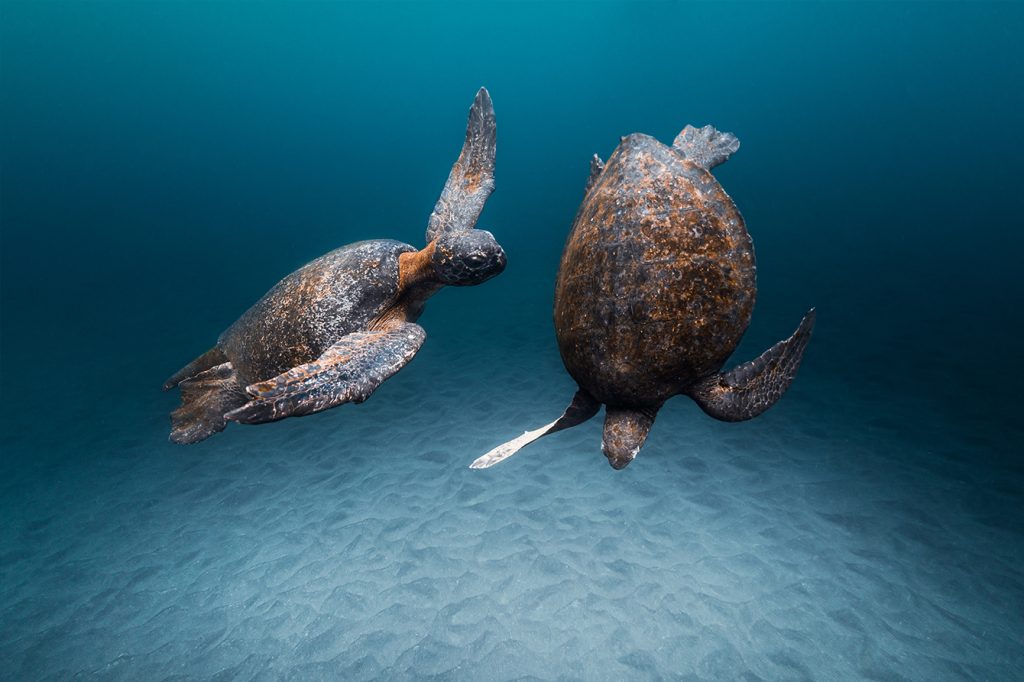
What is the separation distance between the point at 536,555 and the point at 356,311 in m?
2.49

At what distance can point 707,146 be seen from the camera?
8.74 feet

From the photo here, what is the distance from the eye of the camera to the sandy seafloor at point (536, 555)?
3066 millimetres

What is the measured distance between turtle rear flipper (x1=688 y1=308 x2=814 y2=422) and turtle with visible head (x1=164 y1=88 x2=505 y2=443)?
157 cm

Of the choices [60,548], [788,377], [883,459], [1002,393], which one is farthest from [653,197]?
[1002,393]

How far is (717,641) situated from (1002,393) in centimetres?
573

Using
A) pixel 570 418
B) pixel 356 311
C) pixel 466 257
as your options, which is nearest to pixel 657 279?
pixel 570 418

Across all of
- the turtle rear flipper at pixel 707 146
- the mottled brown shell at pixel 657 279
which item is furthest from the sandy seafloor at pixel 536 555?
the turtle rear flipper at pixel 707 146

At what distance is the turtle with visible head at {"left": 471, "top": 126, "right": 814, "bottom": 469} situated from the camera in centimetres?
174

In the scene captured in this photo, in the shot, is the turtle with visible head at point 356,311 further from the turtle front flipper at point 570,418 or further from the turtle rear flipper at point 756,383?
the turtle rear flipper at point 756,383

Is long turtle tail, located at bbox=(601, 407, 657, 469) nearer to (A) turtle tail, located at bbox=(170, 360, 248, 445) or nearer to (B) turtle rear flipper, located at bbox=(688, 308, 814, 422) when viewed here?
(B) turtle rear flipper, located at bbox=(688, 308, 814, 422)

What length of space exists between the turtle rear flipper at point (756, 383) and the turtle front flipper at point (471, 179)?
2205 mm

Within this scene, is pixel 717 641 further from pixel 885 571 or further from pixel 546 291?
pixel 546 291

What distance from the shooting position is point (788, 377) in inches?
79.7

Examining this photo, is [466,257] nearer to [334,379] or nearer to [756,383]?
[334,379]
